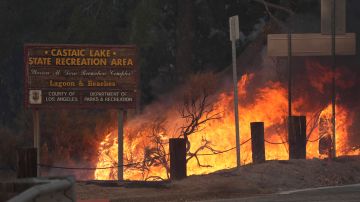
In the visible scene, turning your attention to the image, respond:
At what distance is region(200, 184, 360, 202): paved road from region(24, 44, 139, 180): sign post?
4766 millimetres

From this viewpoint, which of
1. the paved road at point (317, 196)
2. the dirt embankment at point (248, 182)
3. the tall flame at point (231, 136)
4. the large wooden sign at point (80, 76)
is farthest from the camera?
the tall flame at point (231, 136)

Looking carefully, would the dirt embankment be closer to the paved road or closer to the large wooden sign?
the paved road

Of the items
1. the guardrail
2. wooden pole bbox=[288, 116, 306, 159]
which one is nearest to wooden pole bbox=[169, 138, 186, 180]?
wooden pole bbox=[288, 116, 306, 159]

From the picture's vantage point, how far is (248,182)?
14906mm

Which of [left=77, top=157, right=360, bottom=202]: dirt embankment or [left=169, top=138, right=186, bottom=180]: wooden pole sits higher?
[left=169, top=138, right=186, bottom=180]: wooden pole

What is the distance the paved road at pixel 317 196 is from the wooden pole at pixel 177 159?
284cm

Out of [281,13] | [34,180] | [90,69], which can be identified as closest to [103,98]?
[90,69]

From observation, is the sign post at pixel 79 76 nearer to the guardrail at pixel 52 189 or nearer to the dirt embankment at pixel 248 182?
the dirt embankment at pixel 248 182

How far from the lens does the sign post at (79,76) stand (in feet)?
55.9

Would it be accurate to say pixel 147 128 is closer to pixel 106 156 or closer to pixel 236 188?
pixel 106 156

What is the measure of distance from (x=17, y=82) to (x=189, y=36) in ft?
34.0

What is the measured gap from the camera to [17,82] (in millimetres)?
38625

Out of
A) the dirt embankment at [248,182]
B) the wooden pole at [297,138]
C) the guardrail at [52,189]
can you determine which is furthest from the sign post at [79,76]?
the guardrail at [52,189]

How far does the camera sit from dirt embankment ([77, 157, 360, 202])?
13792mm
